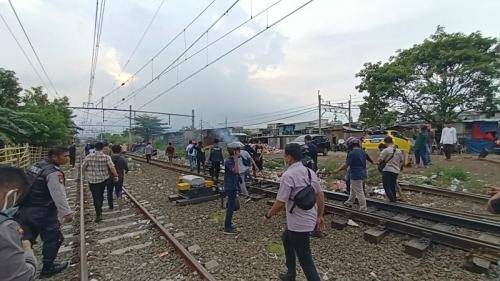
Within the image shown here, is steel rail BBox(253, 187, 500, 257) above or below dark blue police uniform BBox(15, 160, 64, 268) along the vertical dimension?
below

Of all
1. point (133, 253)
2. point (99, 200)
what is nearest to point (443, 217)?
point (133, 253)

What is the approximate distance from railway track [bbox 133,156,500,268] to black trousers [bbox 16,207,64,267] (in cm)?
513

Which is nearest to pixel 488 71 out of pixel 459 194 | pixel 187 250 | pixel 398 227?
pixel 459 194

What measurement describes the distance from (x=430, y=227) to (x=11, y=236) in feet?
21.0

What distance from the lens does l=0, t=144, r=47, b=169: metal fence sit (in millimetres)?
12620

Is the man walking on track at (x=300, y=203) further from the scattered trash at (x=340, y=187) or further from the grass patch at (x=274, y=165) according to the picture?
the grass patch at (x=274, y=165)

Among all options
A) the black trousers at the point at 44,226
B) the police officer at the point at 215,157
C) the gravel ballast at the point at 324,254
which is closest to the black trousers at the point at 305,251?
the gravel ballast at the point at 324,254

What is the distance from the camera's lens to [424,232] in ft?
18.6

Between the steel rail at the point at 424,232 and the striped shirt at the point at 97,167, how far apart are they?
541 cm

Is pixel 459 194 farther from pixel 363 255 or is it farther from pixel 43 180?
pixel 43 180

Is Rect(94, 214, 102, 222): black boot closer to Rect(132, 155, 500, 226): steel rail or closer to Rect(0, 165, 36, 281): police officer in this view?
Rect(0, 165, 36, 281): police officer

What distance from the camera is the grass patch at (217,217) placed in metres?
7.41

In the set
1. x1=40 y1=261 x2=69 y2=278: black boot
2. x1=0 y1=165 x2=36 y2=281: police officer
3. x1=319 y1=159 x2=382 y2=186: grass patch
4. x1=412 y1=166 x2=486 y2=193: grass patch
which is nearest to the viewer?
x1=0 y1=165 x2=36 y2=281: police officer

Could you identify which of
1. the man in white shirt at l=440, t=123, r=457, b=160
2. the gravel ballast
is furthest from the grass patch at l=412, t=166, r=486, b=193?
the gravel ballast
